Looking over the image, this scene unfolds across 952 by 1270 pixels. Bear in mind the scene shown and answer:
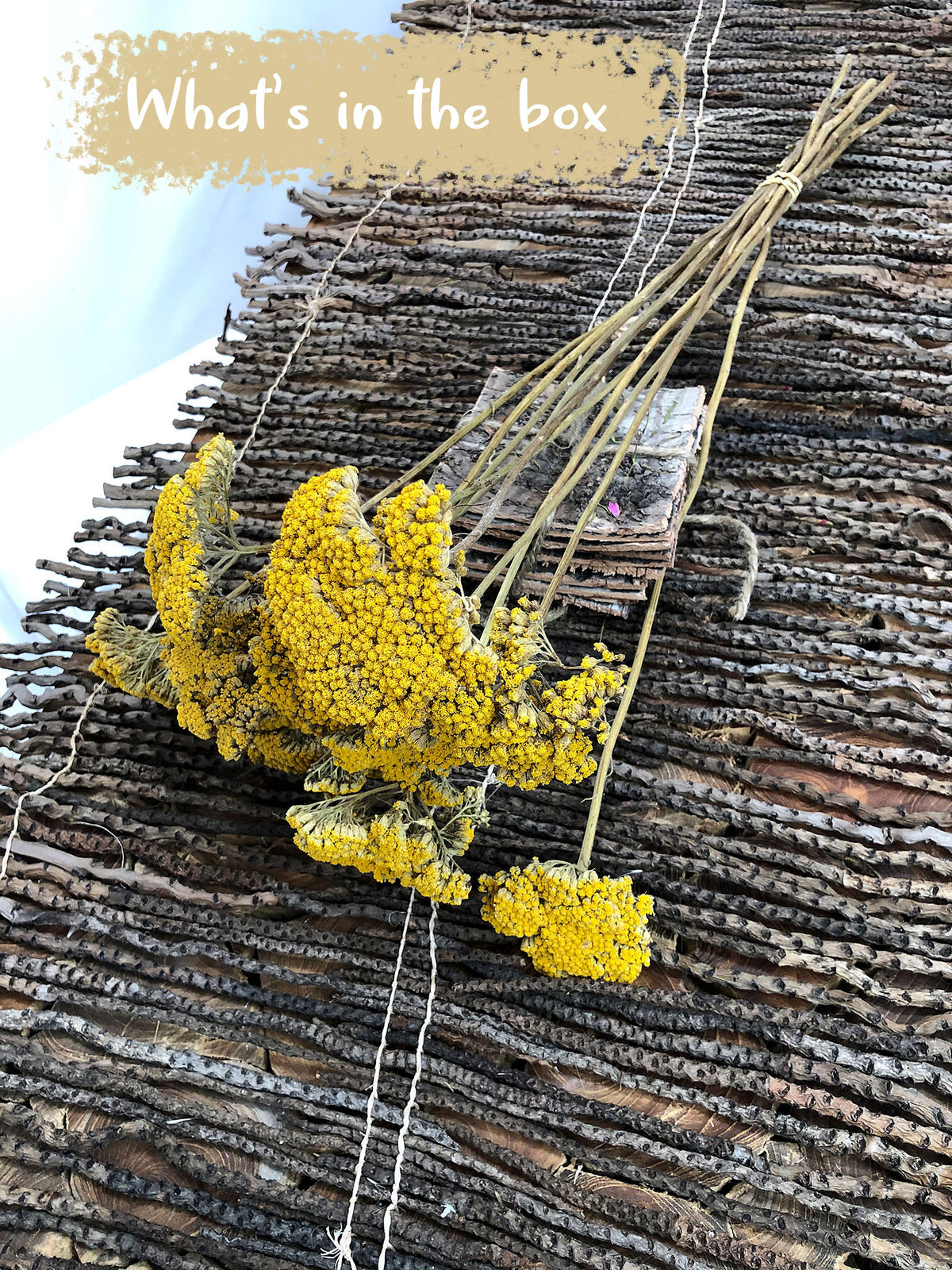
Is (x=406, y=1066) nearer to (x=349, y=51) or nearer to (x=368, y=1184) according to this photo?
(x=368, y=1184)

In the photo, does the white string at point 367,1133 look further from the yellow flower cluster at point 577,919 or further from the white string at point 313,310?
the white string at point 313,310

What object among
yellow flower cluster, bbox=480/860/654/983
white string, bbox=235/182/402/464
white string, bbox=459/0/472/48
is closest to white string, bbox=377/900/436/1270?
yellow flower cluster, bbox=480/860/654/983

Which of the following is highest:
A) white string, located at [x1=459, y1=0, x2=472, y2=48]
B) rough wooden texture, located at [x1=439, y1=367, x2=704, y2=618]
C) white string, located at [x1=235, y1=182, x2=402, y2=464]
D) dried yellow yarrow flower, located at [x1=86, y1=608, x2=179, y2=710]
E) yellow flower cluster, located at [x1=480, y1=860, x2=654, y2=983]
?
white string, located at [x1=459, y1=0, x2=472, y2=48]

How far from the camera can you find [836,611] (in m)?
1.13

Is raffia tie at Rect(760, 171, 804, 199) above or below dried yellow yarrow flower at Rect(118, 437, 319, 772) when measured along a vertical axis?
above

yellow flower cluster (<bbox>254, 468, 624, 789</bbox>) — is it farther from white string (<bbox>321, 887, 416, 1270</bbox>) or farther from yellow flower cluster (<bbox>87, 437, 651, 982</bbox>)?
white string (<bbox>321, 887, 416, 1270</bbox>)

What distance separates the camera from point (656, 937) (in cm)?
95

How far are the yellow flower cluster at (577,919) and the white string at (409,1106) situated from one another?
0.12 metres

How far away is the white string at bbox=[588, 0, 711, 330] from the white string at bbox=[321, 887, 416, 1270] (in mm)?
915

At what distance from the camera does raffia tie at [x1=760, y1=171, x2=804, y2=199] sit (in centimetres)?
139

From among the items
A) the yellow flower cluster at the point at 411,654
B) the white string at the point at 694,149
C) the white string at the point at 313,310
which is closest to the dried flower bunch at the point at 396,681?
the yellow flower cluster at the point at 411,654

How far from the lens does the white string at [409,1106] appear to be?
80cm

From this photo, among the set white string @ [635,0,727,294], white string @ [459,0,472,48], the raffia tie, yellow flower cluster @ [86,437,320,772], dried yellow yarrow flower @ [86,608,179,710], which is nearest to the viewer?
→ yellow flower cluster @ [86,437,320,772]

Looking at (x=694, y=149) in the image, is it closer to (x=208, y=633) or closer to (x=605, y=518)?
(x=605, y=518)
